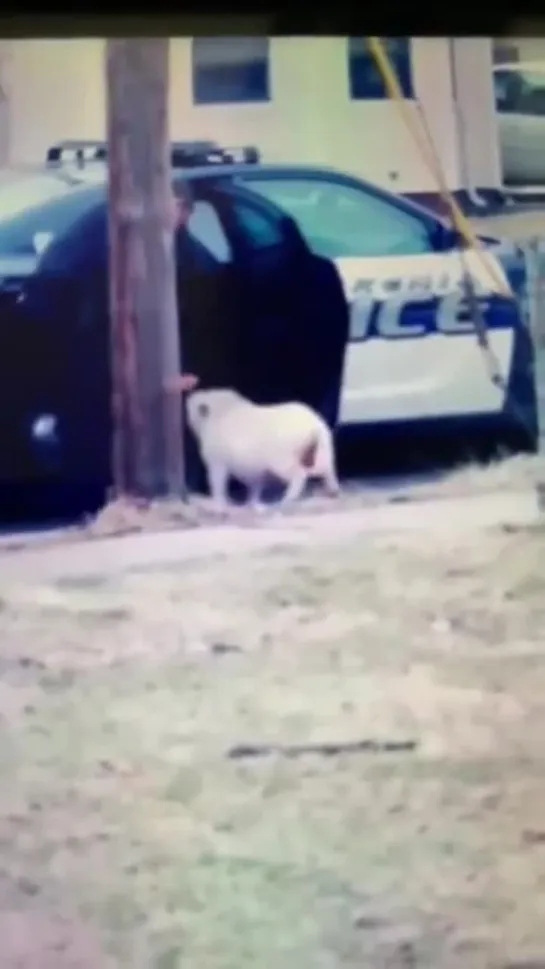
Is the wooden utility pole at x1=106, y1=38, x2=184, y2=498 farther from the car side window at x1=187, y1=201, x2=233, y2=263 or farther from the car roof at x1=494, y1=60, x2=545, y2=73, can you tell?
the car roof at x1=494, y1=60, x2=545, y2=73

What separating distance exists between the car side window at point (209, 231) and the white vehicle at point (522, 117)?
0.28m

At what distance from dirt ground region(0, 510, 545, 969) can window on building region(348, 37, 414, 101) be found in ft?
1.38

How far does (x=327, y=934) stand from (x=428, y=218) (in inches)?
25.6

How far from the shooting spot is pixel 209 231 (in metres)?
1.30

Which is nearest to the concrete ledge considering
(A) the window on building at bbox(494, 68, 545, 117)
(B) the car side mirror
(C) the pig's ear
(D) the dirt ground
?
(D) the dirt ground

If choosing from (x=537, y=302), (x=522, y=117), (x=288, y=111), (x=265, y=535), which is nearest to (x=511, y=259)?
(x=537, y=302)

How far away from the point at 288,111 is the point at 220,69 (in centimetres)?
7

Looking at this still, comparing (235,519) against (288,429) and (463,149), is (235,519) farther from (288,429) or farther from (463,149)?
(463,149)

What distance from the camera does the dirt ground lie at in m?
1.16

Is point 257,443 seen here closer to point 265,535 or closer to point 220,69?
point 265,535

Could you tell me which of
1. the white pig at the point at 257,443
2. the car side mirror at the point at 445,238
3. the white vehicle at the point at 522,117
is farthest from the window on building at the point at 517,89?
the white pig at the point at 257,443

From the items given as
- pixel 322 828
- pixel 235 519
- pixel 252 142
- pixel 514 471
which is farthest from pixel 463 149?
pixel 322 828

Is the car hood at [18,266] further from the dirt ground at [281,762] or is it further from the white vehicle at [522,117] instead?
the white vehicle at [522,117]

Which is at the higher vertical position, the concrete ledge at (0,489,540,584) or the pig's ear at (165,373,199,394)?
the pig's ear at (165,373,199,394)
